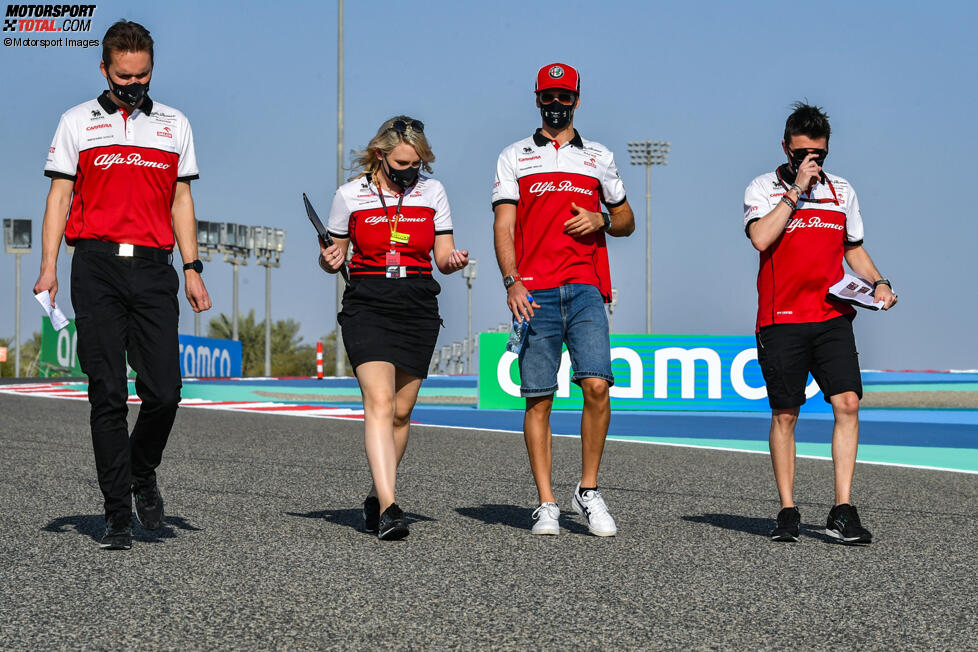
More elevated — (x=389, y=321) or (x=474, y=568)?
(x=389, y=321)

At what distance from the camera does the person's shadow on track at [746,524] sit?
6.01 meters

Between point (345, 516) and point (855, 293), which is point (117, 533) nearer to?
point (345, 516)

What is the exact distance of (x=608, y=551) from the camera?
527cm

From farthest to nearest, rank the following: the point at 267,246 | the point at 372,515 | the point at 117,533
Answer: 1. the point at 267,246
2. the point at 372,515
3. the point at 117,533

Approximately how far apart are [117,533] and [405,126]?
2.26 meters

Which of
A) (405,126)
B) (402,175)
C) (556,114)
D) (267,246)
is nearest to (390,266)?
(402,175)

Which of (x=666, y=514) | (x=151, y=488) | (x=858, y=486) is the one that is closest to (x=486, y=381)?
(x=858, y=486)

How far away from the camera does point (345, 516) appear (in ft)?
20.9

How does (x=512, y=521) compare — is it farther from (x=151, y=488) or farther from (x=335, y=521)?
(x=151, y=488)

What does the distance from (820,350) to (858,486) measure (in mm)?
2735

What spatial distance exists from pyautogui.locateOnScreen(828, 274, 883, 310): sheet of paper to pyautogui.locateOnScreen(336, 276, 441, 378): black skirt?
1897 millimetres

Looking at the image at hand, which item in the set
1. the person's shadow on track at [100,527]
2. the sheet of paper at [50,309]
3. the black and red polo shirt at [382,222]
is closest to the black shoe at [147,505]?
the person's shadow on track at [100,527]

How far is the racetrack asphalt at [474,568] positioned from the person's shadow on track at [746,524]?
2cm

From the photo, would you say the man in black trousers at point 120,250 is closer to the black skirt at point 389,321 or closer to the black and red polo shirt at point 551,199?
the black skirt at point 389,321
